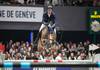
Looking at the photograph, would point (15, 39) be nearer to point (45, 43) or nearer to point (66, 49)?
point (45, 43)

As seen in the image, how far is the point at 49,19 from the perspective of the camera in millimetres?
19344

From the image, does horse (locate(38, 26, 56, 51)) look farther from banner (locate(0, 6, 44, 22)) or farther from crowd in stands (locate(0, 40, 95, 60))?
crowd in stands (locate(0, 40, 95, 60))

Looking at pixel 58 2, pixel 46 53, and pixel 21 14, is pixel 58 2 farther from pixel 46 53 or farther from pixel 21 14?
pixel 46 53

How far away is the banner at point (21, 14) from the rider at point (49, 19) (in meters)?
0.39

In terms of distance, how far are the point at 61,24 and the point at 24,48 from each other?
436cm

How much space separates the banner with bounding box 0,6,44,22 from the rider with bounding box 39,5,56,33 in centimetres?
39

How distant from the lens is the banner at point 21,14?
64.5 feet

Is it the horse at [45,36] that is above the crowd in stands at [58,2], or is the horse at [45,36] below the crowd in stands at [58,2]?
below

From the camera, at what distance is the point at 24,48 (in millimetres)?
16375

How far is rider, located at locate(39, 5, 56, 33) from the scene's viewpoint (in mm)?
19297

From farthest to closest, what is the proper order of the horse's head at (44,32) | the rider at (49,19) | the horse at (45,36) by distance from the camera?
the rider at (49,19) → the horse's head at (44,32) → the horse at (45,36)

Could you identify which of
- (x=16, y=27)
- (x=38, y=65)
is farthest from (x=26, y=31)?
(x=38, y=65)

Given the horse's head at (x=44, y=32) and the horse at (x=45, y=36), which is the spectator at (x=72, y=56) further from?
the horse's head at (x=44, y=32)

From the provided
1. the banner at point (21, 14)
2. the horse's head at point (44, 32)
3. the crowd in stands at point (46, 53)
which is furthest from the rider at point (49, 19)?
the crowd in stands at point (46, 53)
